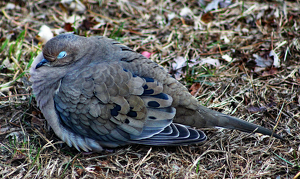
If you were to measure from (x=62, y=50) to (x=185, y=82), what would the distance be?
172cm

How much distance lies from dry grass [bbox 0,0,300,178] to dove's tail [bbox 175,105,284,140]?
0.79ft

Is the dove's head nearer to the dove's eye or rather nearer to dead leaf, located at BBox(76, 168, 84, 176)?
the dove's eye

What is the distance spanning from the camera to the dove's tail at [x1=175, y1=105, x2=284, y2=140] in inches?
134

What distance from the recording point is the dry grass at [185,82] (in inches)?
131

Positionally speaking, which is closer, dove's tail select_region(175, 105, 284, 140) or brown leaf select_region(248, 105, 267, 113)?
dove's tail select_region(175, 105, 284, 140)

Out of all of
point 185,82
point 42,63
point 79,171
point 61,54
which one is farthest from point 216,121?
point 42,63

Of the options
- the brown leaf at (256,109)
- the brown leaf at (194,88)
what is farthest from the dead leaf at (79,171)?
the brown leaf at (256,109)

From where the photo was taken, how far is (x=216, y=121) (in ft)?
11.3

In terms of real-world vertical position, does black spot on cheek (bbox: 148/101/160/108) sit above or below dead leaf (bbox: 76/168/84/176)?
above

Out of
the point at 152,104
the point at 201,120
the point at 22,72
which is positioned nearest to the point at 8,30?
the point at 22,72

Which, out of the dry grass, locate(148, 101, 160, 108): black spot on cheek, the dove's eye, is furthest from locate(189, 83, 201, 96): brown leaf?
the dove's eye

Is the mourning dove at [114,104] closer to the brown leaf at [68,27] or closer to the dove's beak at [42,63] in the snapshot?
the dove's beak at [42,63]

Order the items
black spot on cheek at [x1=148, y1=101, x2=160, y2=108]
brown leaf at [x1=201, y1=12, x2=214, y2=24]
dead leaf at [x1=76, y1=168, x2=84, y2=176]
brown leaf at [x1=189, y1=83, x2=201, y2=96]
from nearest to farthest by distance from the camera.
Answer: dead leaf at [x1=76, y1=168, x2=84, y2=176]
black spot on cheek at [x1=148, y1=101, x2=160, y2=108]
brown leaf at [x1=189, y1=83, x2=201, y2=96]
brown leaf at [x1=201, y1=12, x2=214, y2=24]

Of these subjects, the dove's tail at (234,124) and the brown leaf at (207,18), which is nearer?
the dove's tail at (234,124)
